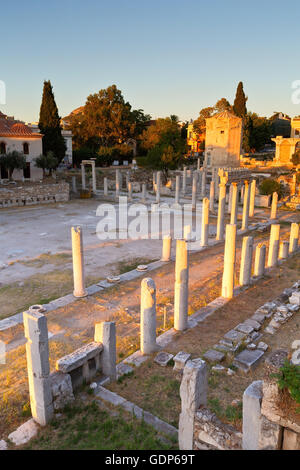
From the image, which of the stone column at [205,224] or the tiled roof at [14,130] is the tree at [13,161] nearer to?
the tiled roof at [14,130]

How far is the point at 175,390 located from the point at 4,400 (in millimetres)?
3453

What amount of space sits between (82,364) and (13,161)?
102 feet

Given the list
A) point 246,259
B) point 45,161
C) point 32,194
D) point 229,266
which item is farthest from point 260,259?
point 45,161

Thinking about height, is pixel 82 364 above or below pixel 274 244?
below


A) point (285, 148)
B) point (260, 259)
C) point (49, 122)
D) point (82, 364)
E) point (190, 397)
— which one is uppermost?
point (49, 122)

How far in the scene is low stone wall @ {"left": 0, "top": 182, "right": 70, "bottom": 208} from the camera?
31.0 m

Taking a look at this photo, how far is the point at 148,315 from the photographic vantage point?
340 inches

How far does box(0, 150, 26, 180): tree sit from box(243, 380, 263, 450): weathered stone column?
Answer: 3418 cm

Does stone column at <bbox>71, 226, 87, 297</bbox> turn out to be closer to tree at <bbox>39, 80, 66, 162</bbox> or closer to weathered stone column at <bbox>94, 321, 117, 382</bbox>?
weathered stone column at <bbox>94, 321, 117, 382</bbox>

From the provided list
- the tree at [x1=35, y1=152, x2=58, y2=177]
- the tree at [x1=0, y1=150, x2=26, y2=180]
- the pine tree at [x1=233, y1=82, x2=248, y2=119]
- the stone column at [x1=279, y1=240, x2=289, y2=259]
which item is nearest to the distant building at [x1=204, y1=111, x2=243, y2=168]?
the pine tree at [x1=233, y1=82, x2=248, y2=119]

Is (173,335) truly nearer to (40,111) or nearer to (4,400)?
(4,400)

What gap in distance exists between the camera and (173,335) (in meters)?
9.66

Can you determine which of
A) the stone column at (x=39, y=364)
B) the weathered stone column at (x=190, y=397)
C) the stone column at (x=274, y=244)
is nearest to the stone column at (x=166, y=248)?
the stone column at (x=274, y=244)

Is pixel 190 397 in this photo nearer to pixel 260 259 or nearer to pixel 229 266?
pixel 229 266
